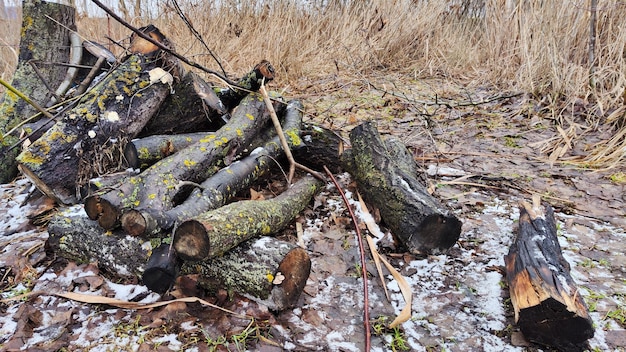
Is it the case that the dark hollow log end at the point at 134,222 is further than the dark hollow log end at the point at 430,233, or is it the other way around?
the dark hollow log end at the point at 430,233

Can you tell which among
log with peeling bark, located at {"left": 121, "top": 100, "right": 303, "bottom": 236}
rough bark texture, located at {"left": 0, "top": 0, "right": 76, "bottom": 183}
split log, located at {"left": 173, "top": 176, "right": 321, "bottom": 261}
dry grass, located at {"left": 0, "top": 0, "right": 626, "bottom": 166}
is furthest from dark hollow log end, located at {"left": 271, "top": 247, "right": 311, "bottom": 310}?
dry grass, located at {"left": 0, "top": 0, "right": 626, "bottom": 166}

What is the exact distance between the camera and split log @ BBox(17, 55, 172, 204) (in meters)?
2.51

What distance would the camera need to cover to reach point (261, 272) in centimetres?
187

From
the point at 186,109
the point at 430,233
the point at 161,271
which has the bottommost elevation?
the point at 430,233

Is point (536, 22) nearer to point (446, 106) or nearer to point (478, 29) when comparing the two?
point (446, 106)

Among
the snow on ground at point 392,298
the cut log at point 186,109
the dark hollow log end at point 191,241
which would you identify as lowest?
the snow on ground at point 392,298

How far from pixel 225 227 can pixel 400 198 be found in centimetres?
110

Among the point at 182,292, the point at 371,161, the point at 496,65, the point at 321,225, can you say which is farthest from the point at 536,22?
the point at 182,292

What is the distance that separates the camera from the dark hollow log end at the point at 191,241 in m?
1.80

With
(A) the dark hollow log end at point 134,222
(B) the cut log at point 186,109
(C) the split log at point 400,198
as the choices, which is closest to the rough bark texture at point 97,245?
(A) the dark hollow log end at point 134,222

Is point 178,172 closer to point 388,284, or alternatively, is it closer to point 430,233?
point 388,284

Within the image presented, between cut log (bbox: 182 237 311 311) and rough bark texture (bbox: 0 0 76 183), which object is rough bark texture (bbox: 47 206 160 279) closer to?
cut log (bbox: 182 237 311 311)

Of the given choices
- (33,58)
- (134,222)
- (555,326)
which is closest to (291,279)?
(134,222)

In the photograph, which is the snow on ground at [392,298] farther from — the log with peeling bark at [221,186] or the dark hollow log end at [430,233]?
the log with peeling bark at [221,186]
